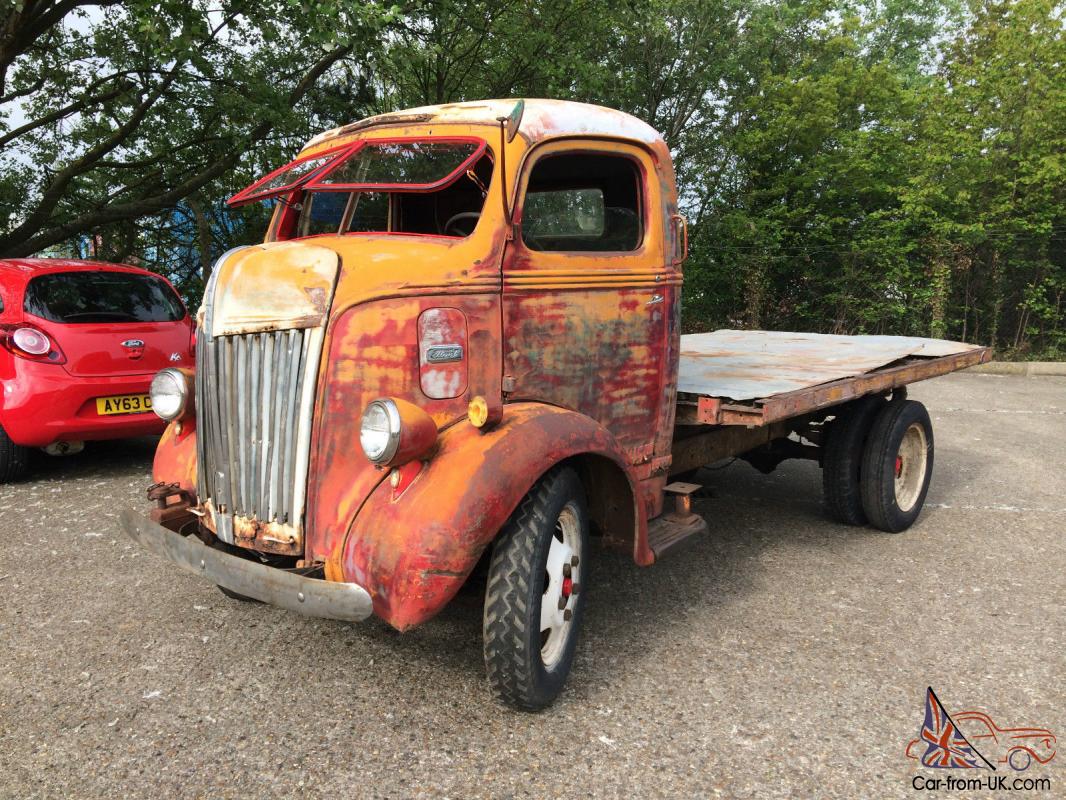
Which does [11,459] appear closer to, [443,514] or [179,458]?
[179,458]

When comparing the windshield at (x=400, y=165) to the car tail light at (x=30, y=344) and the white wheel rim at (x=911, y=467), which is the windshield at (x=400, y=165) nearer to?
the car tail light at (x=30, y=344)

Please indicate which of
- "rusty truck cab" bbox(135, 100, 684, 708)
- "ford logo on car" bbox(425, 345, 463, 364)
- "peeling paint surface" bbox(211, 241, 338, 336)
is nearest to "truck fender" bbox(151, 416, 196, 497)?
"rusty truck cab" bbox(135, 100, 684, 708)

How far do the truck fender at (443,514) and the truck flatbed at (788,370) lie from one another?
112cm

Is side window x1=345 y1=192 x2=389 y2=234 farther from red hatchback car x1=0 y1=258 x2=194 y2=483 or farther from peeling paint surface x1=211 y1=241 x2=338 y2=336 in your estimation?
red hatchback car x1=0 y1=258 x2=194 y2=483

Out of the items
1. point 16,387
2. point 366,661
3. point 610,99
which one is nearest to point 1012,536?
point 366,661

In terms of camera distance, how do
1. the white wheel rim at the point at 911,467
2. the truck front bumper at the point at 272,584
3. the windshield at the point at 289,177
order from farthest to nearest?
the white wheel rim at the point at 911,467 → the windshield at the point at 289,177 → the truck front bumper at the point at 272,584

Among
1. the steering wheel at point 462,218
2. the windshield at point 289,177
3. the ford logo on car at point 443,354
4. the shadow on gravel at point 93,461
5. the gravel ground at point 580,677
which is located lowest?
the shadow on gravel at point 93,461

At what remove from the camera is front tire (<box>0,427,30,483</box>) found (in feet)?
18.2

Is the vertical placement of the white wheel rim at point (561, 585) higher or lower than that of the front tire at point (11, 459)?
higher

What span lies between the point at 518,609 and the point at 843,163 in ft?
48.0

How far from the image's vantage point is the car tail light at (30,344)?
544 cm

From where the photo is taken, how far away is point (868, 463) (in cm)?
478

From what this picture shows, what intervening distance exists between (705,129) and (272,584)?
17.5 metres

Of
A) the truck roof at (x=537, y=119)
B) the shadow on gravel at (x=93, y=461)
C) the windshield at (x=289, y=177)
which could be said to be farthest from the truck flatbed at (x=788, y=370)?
the shadow on gravel at (x=93, y=461)
